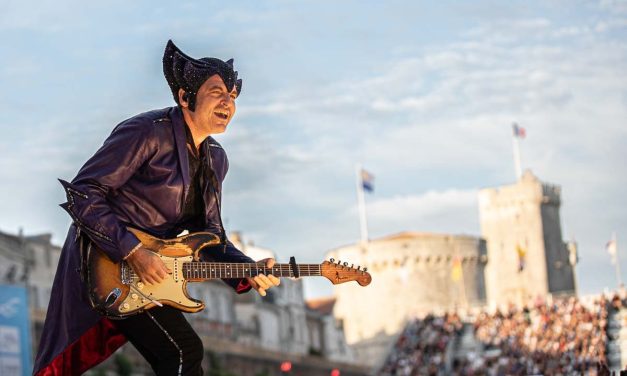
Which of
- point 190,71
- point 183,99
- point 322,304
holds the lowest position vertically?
point 183,99

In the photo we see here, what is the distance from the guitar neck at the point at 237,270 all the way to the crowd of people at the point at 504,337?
36515 mm

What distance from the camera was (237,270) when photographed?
27.4 feet

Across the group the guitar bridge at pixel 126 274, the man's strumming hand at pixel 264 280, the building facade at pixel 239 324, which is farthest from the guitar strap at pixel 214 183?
the building facade at pixel 239 324

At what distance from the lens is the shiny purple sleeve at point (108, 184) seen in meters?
7.90

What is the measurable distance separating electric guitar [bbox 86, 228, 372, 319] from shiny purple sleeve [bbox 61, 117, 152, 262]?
11 centimetres

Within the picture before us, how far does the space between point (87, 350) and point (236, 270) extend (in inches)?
37.4

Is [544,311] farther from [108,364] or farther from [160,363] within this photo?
[160,363]

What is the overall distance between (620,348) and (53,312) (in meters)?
40.6

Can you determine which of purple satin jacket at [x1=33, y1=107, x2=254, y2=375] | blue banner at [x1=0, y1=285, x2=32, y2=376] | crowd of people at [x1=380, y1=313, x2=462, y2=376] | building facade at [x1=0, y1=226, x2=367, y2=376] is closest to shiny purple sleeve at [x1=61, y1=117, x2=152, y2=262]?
purple satin jacket at [x1=33, y1=107, x2=254, y2=375]

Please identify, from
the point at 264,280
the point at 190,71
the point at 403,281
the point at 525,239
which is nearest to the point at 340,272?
the point at 264,280

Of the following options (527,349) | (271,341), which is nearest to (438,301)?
(271,341)

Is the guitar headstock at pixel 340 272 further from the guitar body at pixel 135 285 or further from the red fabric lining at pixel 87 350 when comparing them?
the red fabric lining at pixel 87 350

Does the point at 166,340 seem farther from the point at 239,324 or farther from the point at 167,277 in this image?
the point at 239,324

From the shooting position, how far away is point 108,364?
5956 cm
